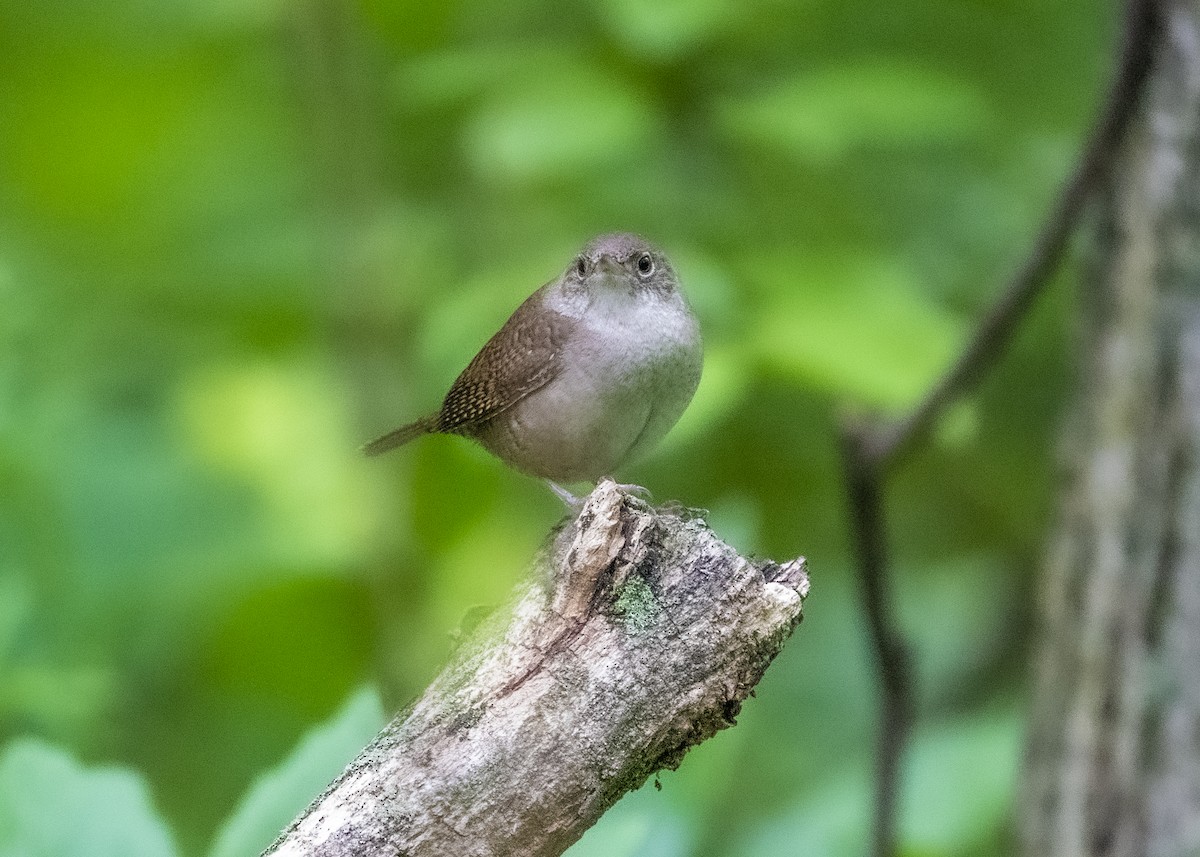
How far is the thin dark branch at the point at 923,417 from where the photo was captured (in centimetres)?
252

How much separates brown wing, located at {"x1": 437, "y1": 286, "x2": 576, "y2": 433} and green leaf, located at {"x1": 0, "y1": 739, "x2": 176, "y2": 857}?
0.95m

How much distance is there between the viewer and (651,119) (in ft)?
10.8

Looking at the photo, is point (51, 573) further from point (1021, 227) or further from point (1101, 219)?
point (1021, 227)

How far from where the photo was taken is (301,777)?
164cm

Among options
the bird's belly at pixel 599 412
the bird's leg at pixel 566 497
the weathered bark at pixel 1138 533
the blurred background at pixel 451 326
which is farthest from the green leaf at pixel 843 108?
the bird's leg at pixel 566 497

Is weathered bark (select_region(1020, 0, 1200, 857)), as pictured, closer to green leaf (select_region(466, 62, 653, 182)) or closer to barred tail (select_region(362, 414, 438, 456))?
green leaf (select_region(466, 62, 653, 182))

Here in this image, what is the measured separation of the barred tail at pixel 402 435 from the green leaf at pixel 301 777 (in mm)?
892

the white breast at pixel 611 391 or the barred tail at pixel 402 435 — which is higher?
the barred tail at pixel 402 435

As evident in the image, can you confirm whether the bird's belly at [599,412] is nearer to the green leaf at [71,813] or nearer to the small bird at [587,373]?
the small bird at [587,373]

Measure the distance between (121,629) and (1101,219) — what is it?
2.96m

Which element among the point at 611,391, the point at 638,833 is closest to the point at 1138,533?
the point at 611,391

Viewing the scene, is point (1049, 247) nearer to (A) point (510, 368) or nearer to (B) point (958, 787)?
(A) point (510, 368)

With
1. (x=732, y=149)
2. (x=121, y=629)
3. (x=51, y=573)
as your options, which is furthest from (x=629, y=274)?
(x=121, y=629)

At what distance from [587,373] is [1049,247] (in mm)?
1041
